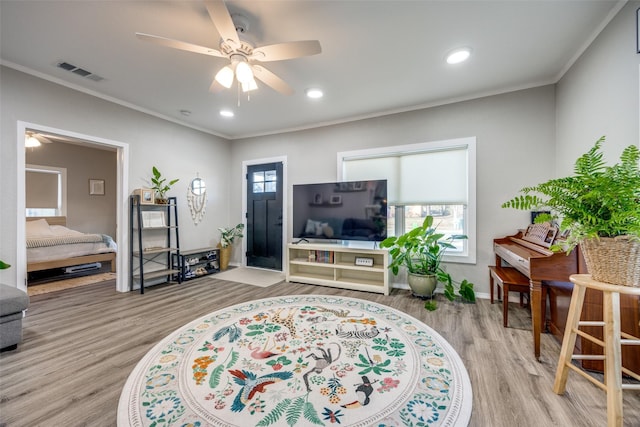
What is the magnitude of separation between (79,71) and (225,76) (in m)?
1.91

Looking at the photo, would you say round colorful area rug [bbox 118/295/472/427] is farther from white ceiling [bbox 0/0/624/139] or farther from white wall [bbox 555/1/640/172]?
white ceiling [bbox 0/0/624/139]

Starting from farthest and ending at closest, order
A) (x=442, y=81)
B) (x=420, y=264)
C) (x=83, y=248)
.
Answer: (x=83, y=248)
(x=420, y=264)
(x=442, y=81)

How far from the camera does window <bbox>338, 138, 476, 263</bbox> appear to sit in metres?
3.20

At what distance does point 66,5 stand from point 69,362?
2.58 metres

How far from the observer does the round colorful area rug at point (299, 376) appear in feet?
4.27

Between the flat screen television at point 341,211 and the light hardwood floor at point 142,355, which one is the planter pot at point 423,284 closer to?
the light hardwood floor at point 142,355

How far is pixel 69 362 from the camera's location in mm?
1787

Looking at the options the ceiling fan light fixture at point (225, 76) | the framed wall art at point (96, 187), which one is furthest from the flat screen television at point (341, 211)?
the framed wall art at point (96, 187)

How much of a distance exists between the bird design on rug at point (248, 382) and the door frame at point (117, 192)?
277cm

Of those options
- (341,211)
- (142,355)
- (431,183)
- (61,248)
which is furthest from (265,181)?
(61,248)

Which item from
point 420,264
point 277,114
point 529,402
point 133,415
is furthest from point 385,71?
point 133,415

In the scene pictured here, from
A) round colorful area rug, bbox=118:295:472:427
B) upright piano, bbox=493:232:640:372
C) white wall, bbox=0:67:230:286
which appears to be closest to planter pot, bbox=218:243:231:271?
white wall, bbox=0:67:230:286

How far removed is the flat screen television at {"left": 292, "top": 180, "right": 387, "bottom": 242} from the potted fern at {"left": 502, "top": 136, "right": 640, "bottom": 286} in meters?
2.10

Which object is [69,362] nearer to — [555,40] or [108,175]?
[555,40]
